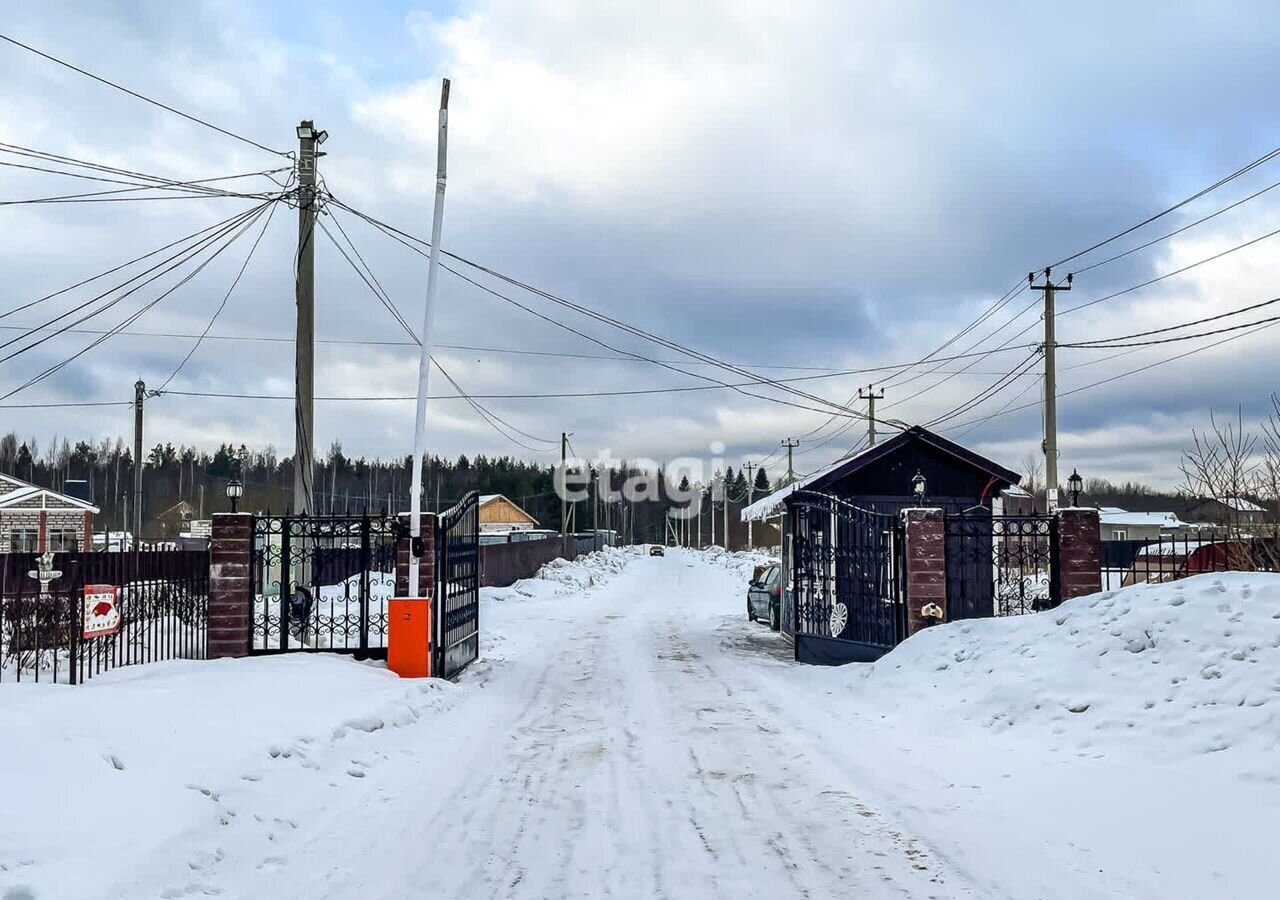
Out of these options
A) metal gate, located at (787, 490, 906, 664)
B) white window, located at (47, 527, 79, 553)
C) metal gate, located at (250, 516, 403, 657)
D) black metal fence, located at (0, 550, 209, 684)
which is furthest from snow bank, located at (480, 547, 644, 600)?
white window, located at (47, 527, 79, 553)

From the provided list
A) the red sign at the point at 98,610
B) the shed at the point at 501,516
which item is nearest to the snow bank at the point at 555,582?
the red sign at the point at 98,610

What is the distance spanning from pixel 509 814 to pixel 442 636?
626cm

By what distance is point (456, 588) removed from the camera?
1351cm

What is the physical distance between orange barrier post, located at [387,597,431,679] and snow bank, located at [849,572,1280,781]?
553 centimetres

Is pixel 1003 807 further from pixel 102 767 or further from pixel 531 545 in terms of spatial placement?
pixel 531 545

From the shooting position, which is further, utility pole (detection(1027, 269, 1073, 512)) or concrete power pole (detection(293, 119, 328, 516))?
utility pole (detection(1027, 269, 1073, 512))

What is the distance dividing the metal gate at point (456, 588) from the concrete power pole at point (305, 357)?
103 inches

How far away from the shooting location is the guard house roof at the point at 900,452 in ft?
A: 59.8

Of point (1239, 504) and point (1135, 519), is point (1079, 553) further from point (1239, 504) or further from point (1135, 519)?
point (1135, 519)

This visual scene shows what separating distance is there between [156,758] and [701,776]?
400 centimetres

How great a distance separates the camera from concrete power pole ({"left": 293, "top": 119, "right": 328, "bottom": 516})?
14648mm

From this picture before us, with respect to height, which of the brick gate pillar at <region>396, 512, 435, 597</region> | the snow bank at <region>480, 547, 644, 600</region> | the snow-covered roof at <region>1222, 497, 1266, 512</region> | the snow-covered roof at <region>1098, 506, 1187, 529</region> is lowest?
the snow bank at <region>480, 547, 644, 600</region>

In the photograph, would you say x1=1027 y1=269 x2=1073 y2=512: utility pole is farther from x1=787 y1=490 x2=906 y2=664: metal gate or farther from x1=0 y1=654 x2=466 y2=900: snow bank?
x1=0 y1=654 x2=466 y2=900: snow bank

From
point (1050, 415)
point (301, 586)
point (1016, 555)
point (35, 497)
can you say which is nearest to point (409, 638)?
point (301, 586)
